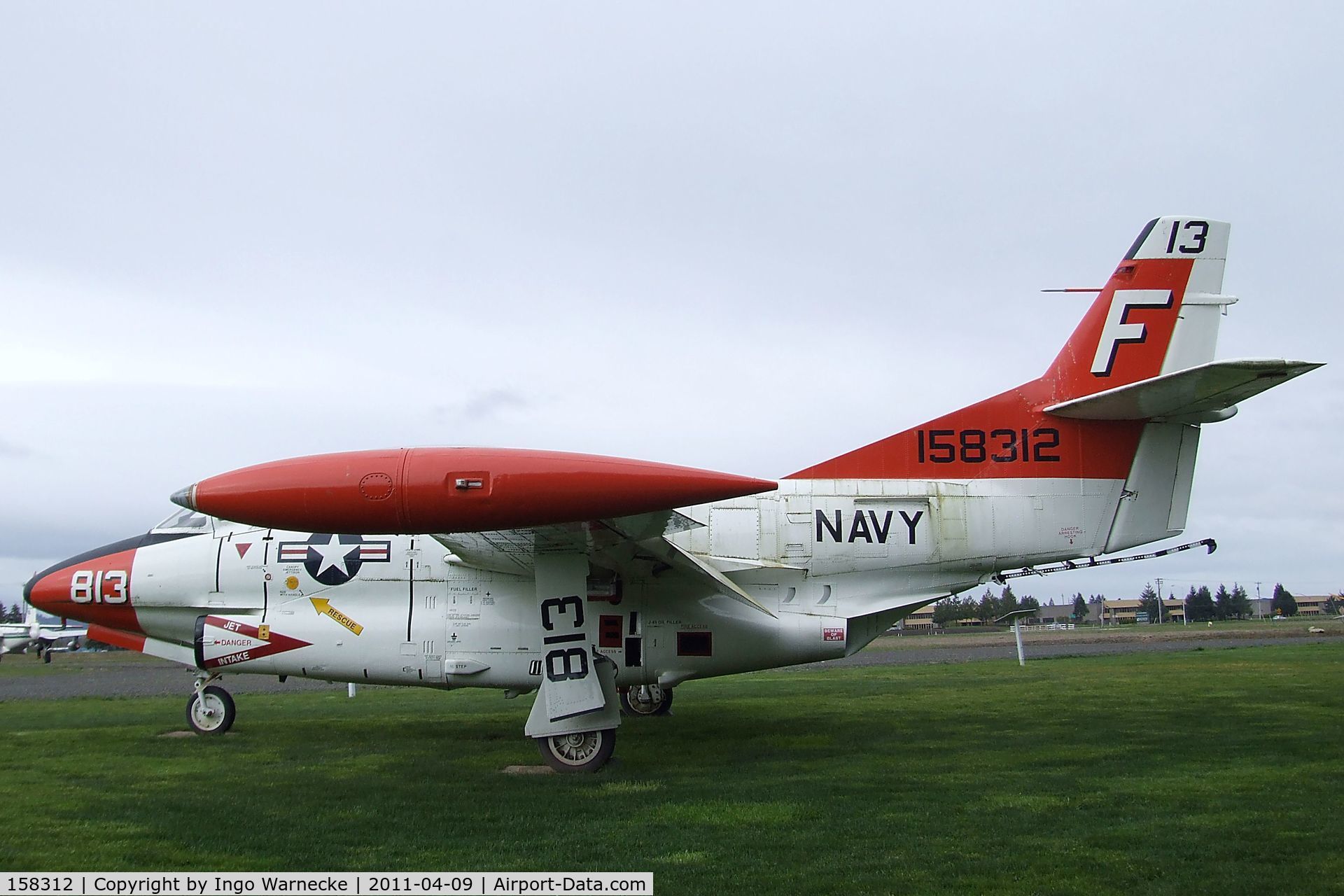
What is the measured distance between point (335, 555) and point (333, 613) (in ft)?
2.16

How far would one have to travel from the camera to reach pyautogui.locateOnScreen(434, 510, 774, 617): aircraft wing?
881 cm

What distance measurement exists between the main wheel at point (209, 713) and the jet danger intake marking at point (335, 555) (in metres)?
2.34

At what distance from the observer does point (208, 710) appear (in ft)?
39.4

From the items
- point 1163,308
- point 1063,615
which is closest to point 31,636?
point 1163,308

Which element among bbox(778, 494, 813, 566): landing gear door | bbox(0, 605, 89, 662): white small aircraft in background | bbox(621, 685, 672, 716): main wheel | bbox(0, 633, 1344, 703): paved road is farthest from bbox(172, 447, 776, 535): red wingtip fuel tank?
bbox(0, 605, 89, 662): white small aircraft in background

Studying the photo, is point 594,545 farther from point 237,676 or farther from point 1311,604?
point 1311,604

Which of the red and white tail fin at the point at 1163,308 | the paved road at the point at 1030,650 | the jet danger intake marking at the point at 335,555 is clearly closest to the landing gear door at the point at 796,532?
the red and white tail fin at the point at 1163,308

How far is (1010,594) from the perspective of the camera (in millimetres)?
111125

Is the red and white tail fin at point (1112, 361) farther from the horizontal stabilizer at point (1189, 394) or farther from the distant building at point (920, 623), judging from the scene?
the distant building at point (920, 623)

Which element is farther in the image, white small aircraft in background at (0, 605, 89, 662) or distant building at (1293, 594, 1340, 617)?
distant building at (1293, 594, 1340, 617)

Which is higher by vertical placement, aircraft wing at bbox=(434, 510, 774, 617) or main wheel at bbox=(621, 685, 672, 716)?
aircraft wing at bbox=(434, 510, 774, 617)

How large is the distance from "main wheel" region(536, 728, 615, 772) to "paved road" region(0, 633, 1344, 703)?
32.8ft

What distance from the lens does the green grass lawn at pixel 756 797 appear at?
5.79 meters

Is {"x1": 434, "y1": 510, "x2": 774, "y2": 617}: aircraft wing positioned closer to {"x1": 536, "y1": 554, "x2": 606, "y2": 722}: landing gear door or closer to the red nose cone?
{"x1": 536, "y1": 554, "x2": 606, "y2": 722}: landing gear door
